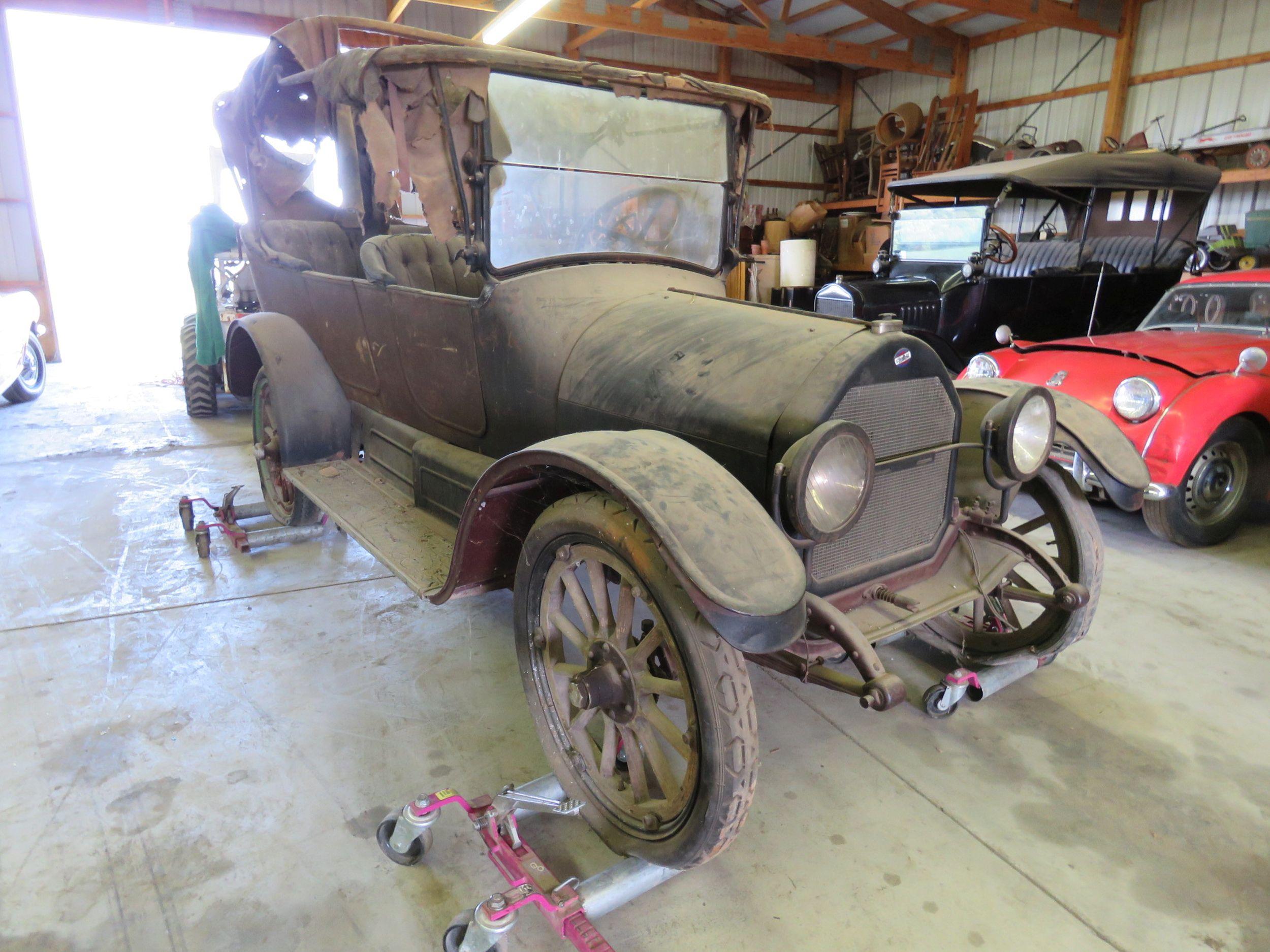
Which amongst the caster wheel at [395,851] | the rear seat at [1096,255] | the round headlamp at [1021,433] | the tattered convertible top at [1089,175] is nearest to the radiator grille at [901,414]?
the round headlamp at [1021,433]

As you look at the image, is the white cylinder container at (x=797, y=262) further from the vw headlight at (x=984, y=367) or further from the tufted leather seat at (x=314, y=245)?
the tufted leather seat at (x=314, y=245)

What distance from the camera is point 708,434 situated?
207cm

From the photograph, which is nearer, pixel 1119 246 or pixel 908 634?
pixel 908 634

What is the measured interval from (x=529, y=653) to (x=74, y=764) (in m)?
1.46

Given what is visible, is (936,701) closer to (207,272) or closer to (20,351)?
(207,272)

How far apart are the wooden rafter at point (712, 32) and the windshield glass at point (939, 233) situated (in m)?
5.74

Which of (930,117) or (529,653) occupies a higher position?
(930,117)

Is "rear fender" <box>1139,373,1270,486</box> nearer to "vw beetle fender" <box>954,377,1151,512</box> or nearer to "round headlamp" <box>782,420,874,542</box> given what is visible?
"vw beetle fender" <box>954,377,1151,512</box>

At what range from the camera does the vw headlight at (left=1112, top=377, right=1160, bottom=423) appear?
4.04 m

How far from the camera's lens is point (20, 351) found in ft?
24.8

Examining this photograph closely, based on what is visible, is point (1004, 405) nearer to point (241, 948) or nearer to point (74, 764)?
point (241, 948)

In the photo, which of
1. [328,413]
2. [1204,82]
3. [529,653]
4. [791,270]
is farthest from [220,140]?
[1204,82]

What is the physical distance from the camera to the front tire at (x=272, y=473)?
13.0 feet

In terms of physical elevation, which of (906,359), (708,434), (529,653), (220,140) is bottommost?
(529,653)
